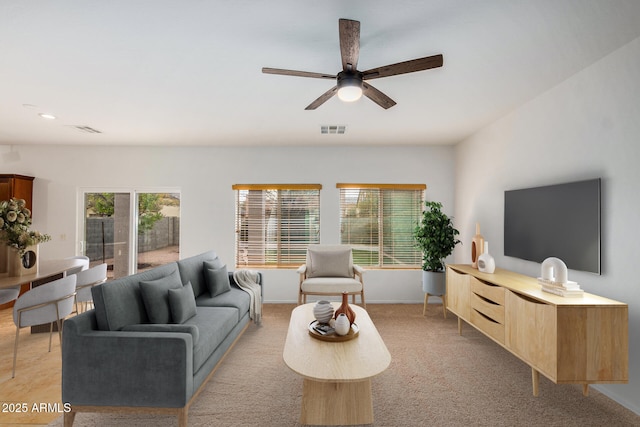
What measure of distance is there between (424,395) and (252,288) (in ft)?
7.47

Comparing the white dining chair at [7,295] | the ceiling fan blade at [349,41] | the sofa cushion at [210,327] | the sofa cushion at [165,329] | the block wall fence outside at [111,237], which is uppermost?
the ceiling fan blade at [349,41]

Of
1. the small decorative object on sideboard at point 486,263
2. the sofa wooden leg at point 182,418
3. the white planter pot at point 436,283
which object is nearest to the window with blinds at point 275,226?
the white planter pot at point 436,283

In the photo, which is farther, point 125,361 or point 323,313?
point 323,313

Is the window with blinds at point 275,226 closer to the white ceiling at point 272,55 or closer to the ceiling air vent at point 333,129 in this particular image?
the ceiling air vent at point 333,129

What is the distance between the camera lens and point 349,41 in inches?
71.3

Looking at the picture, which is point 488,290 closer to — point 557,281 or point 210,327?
point 557,281

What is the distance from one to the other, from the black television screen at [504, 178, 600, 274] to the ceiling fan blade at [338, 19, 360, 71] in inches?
86.8

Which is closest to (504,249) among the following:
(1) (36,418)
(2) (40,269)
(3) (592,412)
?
(3) (592,412)

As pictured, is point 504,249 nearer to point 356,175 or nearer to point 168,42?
point 356,175

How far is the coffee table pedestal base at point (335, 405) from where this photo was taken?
204 cm

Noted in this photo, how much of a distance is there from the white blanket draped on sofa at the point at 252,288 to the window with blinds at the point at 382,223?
1.83 m

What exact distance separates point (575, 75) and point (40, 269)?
568 centimetres

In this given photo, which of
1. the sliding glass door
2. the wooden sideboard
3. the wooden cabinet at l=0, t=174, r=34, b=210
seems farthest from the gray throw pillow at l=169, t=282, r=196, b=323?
the wooden cabinet at l=0, t=174, r=34, b=210

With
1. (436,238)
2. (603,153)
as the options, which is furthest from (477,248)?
(603,153)
